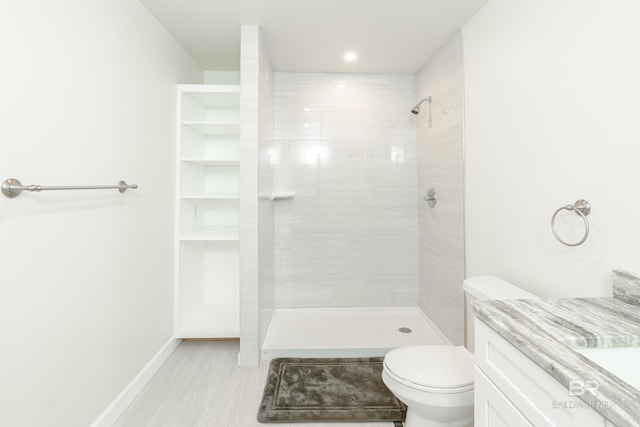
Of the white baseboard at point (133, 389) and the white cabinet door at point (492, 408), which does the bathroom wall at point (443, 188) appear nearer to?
the white cabinet door at point (492, 408)

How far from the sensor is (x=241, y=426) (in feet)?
5.32

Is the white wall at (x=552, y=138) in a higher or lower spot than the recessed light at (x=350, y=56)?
lower

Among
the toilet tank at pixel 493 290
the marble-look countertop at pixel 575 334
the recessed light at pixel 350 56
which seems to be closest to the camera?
the marble-look countertop at pixel 575 334

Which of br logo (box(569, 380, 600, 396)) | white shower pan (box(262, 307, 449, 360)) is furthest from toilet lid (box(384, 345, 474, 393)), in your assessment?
white shower pan (box(262, 307, 449, 360))

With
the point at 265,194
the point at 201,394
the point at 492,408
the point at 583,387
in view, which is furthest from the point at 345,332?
the point at 583,387

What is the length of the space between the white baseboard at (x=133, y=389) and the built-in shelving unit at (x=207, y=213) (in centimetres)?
19

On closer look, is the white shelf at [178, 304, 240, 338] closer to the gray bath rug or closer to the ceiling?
the gray bath rug

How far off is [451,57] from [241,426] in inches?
105

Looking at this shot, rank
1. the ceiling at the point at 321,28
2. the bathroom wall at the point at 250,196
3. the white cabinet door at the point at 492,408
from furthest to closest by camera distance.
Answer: the bathroom wall at the point at 250,196, the ceiling at the point at 321,28, the white cabinet door at the point at 492,408

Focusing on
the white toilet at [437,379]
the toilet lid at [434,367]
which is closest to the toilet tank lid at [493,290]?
the white toilet at [437,379]

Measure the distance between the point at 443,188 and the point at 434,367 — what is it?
57.7 inches

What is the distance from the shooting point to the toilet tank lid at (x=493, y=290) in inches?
55.6

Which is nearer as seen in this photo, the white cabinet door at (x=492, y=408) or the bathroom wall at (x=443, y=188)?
the white cabinet door at (x=492, y=408)

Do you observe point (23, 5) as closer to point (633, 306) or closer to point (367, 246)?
point (633, 306)
